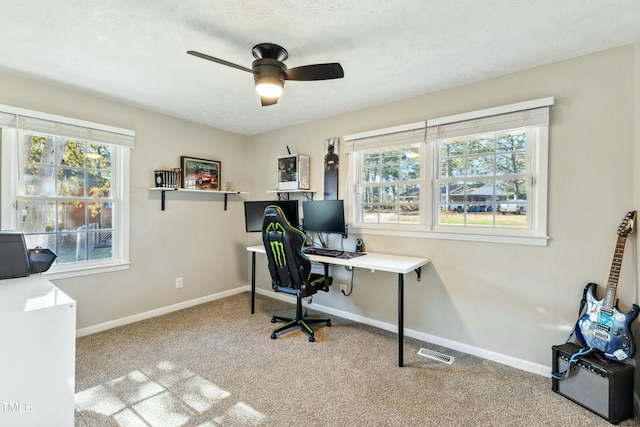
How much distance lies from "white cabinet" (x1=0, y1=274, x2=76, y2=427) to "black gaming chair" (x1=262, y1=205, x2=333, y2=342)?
1530mm

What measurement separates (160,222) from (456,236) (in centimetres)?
313

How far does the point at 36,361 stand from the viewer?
139 cm

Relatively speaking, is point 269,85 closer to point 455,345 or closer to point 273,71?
point 273,71

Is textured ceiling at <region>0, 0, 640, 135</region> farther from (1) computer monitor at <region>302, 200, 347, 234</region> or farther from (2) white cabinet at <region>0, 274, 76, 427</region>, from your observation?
(2) white cabinet at <region>0, 274, 76, 427</region>

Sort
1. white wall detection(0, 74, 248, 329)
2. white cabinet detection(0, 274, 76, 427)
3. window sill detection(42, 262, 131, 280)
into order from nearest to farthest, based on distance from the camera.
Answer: white cabinet detection(0, 274, 76, 427)
window sill detection(42, 262, 131, 280)
white wall detection(0, 74, 248, 329)

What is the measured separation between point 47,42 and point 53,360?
6.38 feet

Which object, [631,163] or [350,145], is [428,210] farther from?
[631,163]

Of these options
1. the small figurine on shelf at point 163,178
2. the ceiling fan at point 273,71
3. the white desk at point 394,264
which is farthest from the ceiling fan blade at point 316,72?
the small figurine on shelf at point 163,178

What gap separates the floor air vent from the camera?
2.44 m

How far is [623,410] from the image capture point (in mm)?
1735

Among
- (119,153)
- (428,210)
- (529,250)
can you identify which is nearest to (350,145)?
(428,210)

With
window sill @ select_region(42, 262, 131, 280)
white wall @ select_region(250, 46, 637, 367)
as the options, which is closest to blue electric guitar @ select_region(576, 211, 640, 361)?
white wall @ select_region(250, 46, 637, 367)

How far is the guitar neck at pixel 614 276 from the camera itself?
186cm

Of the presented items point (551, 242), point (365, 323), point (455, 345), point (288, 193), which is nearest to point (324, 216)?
point (288, 193)
